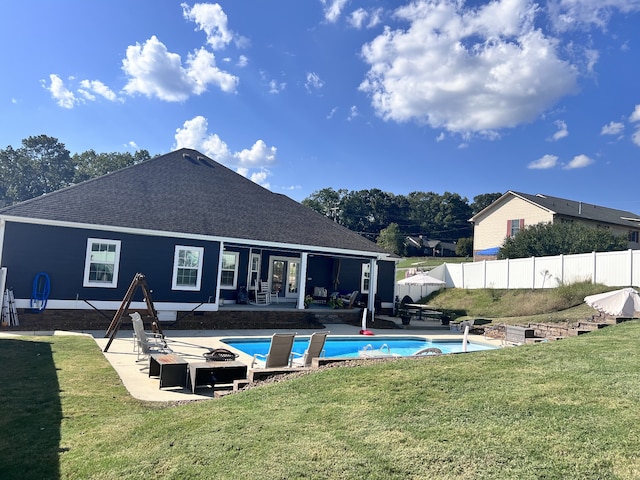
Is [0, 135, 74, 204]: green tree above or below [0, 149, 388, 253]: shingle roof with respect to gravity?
above

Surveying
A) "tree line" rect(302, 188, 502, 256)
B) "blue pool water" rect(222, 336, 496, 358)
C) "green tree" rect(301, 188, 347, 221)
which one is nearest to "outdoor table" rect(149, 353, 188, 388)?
"blue pool water" rect(222, 336, 496, 358)

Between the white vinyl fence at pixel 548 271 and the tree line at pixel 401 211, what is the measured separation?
53.8 metres

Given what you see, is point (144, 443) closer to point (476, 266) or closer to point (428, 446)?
point (428, 446)

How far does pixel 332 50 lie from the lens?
17.8 meters

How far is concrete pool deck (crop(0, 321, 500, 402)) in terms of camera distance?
7.48 meters

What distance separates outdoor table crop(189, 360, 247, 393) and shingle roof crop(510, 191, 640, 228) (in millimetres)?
33516

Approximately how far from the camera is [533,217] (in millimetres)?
36750

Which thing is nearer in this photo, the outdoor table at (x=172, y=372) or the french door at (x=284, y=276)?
the outdoor table at (x=172, y=372)

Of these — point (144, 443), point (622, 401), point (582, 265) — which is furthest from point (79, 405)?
point (582, 265)

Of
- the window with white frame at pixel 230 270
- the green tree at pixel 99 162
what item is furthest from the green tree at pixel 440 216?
the window with white frame at pixel 230 270

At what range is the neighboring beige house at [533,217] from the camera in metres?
36.2

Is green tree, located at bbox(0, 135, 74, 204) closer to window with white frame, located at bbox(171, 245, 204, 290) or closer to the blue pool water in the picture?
window with white frame, located at bbox(171, 245, 204, 290)

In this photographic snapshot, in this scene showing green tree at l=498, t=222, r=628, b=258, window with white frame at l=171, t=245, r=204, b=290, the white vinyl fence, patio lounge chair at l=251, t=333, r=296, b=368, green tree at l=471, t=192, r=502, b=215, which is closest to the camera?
patio lounge chair at l=251, t=333, r=296, b=368

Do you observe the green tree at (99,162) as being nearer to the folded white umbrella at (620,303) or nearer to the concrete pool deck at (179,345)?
the concrete pool deck at (179,345)
